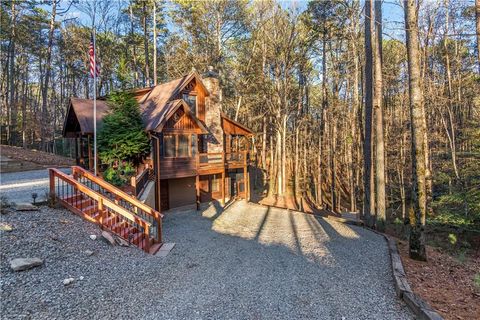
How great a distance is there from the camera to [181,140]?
14.2m

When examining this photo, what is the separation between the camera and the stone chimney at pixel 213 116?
56.9 ft

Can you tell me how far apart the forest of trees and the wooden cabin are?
219 inches

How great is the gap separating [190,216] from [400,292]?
32.1 ft

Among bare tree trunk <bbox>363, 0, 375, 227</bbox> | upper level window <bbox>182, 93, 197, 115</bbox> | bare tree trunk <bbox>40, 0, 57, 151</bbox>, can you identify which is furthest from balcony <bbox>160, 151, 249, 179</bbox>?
bare tree trunk <bbox>40, 0, 57, 151</bbox>

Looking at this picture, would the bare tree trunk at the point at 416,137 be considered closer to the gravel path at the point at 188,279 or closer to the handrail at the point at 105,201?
the gravel path at the point at 188,279

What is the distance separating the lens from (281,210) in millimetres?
15969

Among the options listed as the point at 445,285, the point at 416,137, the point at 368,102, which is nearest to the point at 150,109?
the point at 368,102

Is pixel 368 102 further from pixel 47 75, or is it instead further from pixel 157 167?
pixel 47 75

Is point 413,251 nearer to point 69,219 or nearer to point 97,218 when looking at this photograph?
point 97,218

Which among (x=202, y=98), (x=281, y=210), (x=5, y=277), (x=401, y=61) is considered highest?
(x=401, y=61)

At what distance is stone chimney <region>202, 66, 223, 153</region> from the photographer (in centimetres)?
1733

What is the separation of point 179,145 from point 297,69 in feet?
46.2

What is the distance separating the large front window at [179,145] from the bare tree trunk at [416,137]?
1044 centimetres

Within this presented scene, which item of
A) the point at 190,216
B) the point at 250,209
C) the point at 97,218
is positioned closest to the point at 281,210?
the point at 250,209
